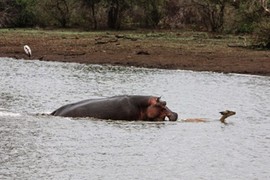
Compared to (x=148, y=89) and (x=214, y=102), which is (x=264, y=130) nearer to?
(x=214, y=102)

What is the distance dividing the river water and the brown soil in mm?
6757

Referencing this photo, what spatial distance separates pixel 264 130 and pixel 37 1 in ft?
134

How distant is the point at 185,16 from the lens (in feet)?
174

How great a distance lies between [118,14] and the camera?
51.8m

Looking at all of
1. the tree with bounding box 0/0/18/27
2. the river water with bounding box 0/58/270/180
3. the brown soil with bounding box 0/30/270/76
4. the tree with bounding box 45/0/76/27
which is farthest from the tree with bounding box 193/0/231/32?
the river water with bounding box 0/58/270/180

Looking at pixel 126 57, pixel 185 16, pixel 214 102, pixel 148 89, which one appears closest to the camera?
pixel 214 102

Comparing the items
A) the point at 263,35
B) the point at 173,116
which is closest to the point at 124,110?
the point at 173,116

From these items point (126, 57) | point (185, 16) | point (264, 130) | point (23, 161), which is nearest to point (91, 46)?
point (126, 57)

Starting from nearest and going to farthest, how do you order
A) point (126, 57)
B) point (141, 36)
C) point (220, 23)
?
point (126, 57), point (141, 36), point (220, 23)

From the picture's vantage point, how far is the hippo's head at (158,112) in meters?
17.1

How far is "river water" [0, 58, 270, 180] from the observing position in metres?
12.1

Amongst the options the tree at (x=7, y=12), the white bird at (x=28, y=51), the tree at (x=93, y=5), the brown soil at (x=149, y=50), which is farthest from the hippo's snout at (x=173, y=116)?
the tree at (x=7, y=12)

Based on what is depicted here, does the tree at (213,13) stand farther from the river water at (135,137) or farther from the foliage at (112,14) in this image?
the river water at (135,137)

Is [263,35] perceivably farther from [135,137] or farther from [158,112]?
[135,137]
